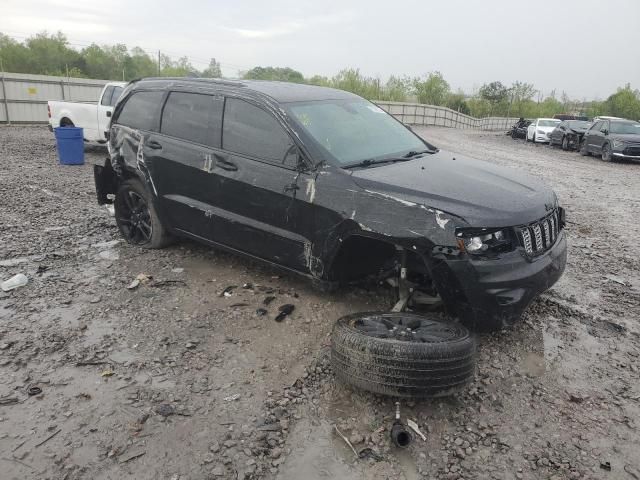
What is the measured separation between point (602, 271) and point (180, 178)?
440cm

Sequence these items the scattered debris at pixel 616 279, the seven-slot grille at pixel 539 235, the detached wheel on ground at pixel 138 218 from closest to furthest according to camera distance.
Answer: the seven-slot grille at pixel 539 235 → the scattered debris at pixel 616 279 → the detached wheel on ground at pixel 138 218

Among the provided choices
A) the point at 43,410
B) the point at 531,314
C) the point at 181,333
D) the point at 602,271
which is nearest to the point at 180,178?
the point at 181,333

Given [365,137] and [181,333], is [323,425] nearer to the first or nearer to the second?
[181,333]

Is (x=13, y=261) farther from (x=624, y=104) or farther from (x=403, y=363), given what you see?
(x=624, y=104)

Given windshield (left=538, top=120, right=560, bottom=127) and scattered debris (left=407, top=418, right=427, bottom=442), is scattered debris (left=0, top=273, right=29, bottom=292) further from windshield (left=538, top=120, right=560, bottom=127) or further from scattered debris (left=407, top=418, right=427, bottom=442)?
windshield (left=538, top=120, right=560, bottom=127)

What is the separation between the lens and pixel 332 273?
3.92 m

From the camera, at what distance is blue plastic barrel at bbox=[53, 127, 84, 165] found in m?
11.1

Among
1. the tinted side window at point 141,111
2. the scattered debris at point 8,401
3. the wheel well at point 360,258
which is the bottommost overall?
the scattered debris at point 8,401

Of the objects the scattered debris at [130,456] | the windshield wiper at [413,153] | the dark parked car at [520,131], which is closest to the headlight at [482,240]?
the windshield wiper at [413,153]

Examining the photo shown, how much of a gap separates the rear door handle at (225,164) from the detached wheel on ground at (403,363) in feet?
6.00

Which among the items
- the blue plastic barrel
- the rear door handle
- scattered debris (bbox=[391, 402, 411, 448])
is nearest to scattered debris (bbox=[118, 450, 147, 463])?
scattered debris (bbox=[391, 402, 411, 448])

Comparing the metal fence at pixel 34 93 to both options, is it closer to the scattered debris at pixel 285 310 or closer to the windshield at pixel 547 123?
the windshield at pixel 547 123

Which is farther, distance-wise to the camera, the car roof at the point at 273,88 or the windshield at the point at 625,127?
the windshield at the point at 625,127

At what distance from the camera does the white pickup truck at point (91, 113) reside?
12.5m
